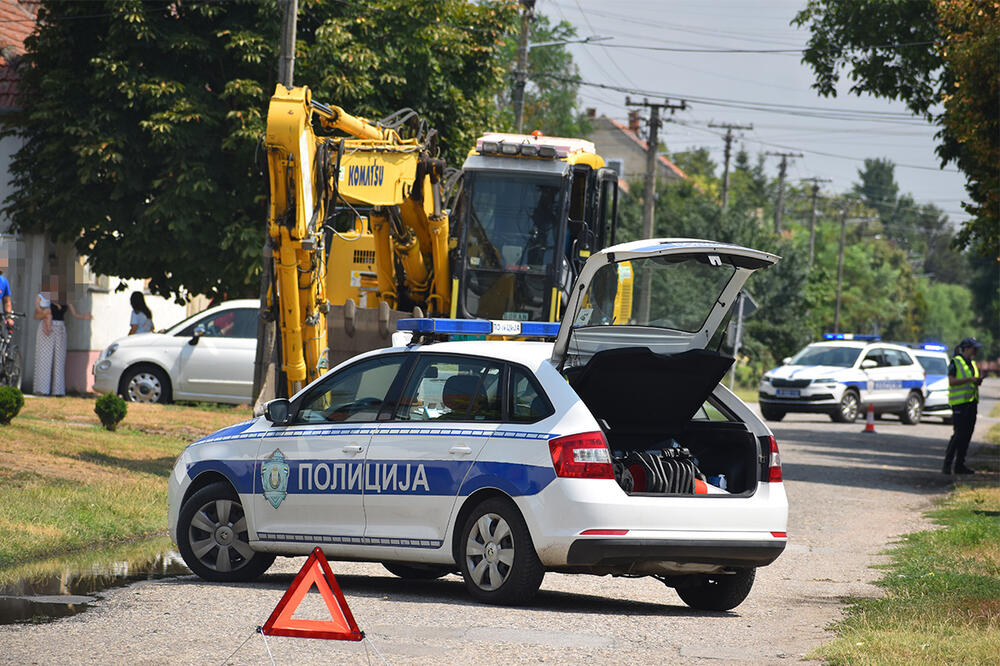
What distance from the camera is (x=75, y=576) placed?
33.4ft

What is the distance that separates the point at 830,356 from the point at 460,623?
29.1m

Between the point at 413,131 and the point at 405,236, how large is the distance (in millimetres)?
1294

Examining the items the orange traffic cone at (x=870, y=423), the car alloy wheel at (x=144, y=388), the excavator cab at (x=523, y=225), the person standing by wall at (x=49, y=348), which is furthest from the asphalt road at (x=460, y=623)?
the orange traffic cone at (x=870, y=423)

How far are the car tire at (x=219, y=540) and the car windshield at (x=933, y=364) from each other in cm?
3173

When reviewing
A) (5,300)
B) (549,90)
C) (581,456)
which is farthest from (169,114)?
(549,90)

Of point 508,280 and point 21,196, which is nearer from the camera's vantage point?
point 508,280

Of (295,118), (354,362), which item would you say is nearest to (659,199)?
(295,118)

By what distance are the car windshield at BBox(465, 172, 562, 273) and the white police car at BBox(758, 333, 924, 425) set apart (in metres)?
17.2

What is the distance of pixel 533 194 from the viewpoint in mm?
18859

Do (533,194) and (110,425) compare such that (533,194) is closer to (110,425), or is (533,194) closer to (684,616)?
(110,425)

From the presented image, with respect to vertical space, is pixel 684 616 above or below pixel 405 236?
below

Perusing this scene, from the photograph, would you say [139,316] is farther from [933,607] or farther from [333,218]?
[933,607]

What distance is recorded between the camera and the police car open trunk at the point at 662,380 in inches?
366

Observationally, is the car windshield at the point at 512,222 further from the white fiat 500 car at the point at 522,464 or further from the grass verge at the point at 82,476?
the white fiat 500 car at the point at 522,464
